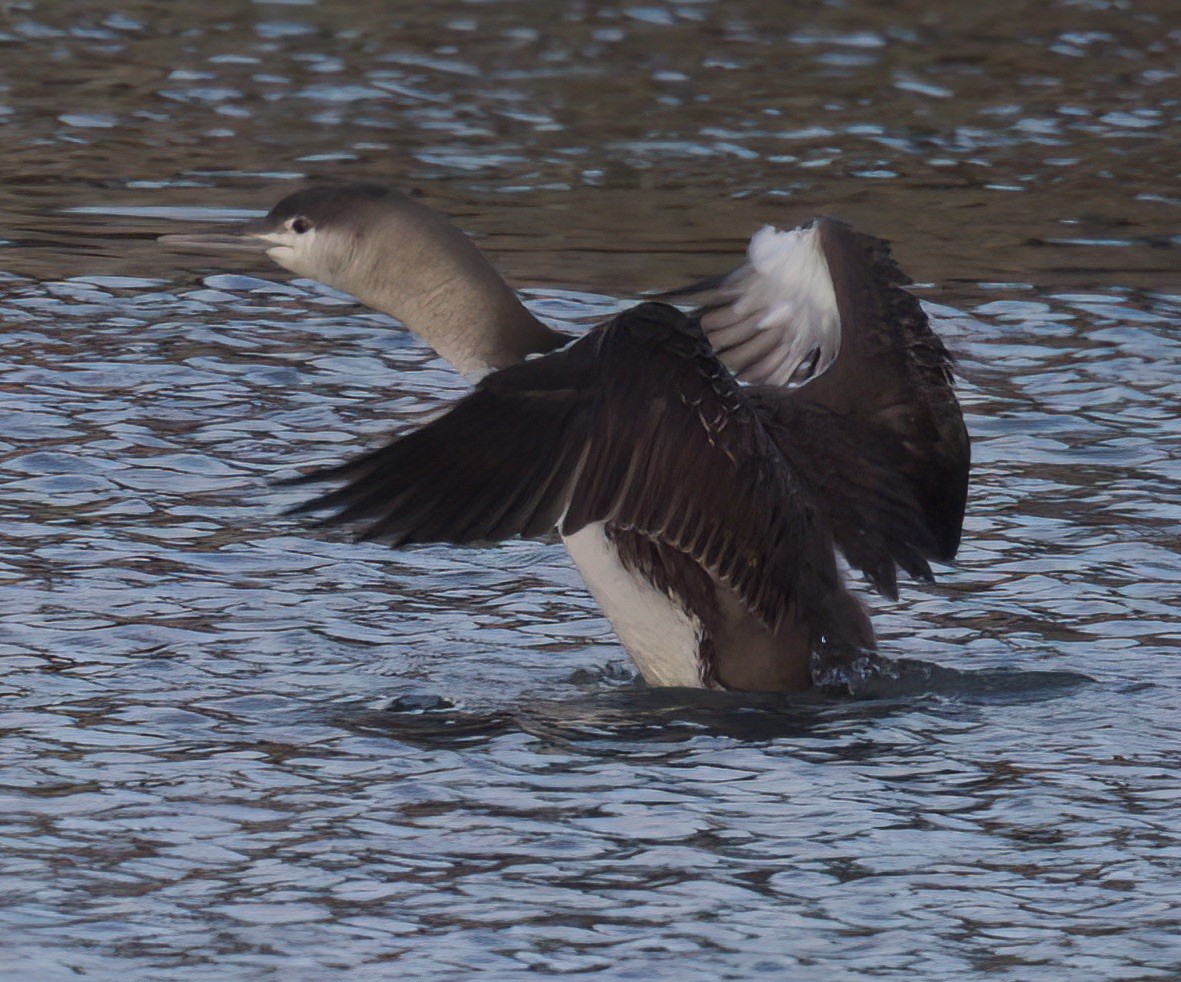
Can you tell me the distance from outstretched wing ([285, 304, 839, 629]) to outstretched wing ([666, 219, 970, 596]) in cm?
56

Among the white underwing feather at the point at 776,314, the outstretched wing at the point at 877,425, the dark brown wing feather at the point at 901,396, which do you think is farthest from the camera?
the white underwing feather at the point at 776,314

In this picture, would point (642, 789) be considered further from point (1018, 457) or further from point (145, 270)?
point (145, 270)

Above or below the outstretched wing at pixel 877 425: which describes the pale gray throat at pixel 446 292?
above

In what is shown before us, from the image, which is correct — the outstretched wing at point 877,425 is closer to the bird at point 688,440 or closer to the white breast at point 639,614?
the bird at point 688,440

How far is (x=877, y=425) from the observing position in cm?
581

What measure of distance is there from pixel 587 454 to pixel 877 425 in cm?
119

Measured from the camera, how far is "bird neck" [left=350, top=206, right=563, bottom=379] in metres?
5.37

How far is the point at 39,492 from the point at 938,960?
3.52 meters

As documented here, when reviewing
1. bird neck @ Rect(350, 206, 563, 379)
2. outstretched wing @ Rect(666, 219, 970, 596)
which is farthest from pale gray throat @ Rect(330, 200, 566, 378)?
outstretched wing @ Rect(666, 219, 970, 596)

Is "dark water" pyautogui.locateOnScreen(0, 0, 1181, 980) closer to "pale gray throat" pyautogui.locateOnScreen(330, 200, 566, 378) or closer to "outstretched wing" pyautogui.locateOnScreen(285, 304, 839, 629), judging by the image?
"pale gray throat" pyautogui.locateOnScreen(330, 200, 566, 378)

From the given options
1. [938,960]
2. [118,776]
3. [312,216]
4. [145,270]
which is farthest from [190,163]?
[938,960]

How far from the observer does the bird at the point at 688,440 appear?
4.83 metres

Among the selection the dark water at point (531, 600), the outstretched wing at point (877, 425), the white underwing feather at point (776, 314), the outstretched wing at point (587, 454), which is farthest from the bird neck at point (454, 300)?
the white underwing feather at point (776, 314)

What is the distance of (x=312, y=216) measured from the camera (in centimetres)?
574
